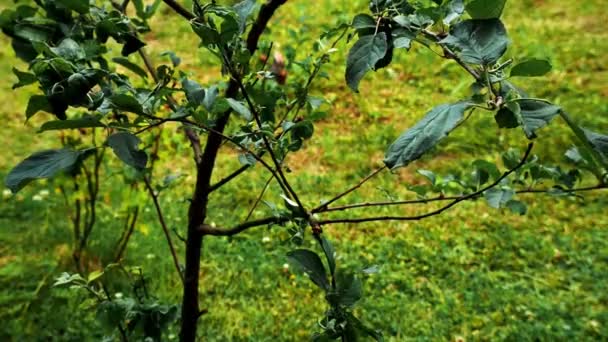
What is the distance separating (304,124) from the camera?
114 centimetres

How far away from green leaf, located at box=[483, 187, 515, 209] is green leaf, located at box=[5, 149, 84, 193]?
733mm

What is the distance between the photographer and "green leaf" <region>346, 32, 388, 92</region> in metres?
0.70

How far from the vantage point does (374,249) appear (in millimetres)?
2764

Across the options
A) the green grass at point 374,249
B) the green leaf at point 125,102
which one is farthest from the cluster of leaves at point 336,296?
the green grass at point 374,249

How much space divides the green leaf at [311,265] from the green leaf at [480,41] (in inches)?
14.5

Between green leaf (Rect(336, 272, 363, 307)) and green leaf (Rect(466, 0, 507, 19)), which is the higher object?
green leaf (Rect(466, 0, 507, 19))

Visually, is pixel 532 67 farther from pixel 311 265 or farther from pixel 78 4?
pixel 78 4

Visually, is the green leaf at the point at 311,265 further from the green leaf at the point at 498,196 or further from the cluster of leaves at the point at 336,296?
the green leaf at the point at 498,196

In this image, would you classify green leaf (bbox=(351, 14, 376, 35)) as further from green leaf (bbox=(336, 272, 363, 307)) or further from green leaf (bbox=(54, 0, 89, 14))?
green leaf (bbox=(54, 0, 89, 14))

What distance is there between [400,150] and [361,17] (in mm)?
241

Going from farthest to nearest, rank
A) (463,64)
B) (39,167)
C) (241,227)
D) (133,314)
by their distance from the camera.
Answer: (133,314)
(241,227)
(39,167)
(463,64)

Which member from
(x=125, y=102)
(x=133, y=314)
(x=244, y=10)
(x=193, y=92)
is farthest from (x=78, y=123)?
(x=133, y=314)

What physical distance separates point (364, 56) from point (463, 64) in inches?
4.2

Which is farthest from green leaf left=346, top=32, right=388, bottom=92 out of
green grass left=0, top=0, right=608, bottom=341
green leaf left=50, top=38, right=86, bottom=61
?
green grass left=0, top=0, right=608, bottom=341
